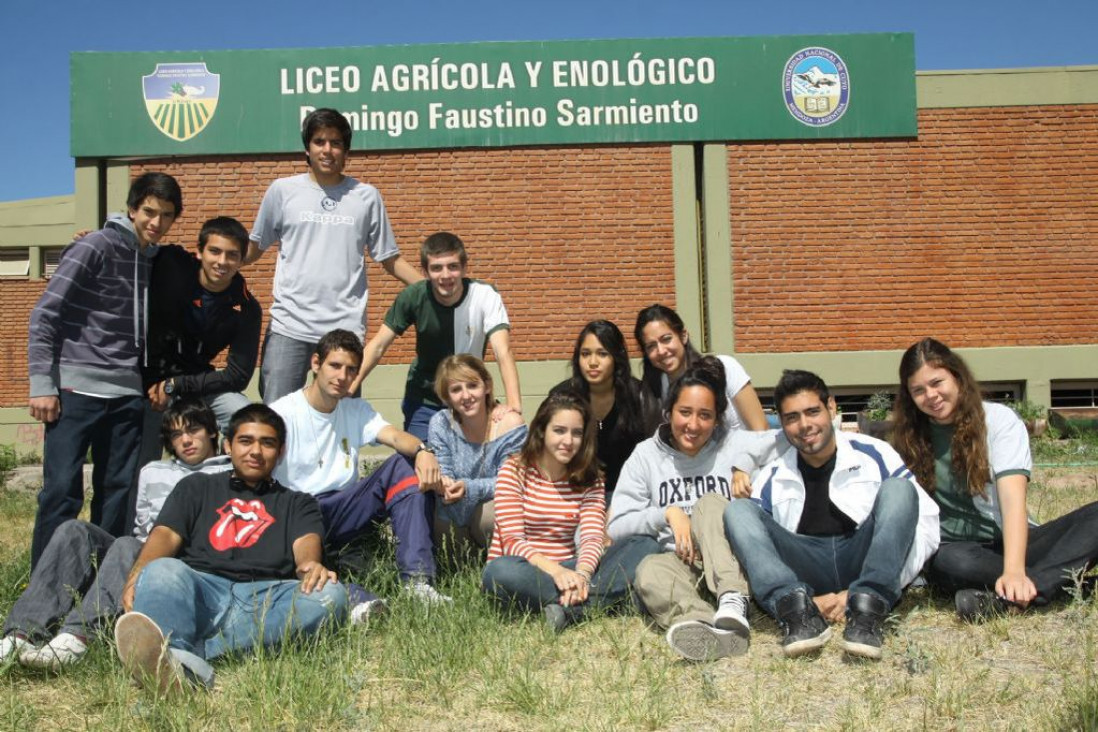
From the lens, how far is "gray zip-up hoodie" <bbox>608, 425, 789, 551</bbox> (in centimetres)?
441

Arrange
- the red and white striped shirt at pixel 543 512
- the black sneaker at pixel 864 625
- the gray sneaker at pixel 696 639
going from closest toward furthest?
the black sneaker at pixel 864 625 → the gray sneaker at pixel 696 639 → the red and white striped shirt at pixel 543 512

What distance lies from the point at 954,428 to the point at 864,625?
126 centimetres

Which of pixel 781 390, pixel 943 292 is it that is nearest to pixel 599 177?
pixel 943 292

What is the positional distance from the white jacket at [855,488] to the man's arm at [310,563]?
201cm

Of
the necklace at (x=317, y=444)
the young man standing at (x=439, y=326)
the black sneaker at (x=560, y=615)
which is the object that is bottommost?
the black sneaker at (x=560, y=615)

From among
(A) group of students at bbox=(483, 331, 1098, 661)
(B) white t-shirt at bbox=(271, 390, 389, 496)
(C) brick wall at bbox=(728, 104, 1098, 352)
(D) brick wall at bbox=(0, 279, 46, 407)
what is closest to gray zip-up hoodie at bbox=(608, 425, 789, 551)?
(A) group of students at bbox=(483, 331, 1098, 661)

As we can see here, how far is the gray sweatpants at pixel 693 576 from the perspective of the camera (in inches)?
148

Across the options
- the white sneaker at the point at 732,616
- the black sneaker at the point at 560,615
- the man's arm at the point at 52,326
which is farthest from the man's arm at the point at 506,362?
the man's arm at the point at 52,326

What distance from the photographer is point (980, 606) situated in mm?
3879

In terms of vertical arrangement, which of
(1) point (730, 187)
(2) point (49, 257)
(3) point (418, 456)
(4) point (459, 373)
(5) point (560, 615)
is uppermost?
(2) point (49, 257)

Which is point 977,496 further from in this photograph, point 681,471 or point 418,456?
point 418,456

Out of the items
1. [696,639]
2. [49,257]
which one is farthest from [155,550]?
[49,257]

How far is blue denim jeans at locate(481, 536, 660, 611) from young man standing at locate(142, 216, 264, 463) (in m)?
1.87

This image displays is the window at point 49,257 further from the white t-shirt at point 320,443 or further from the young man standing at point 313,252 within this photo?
the white t-shirt at point 320,443
